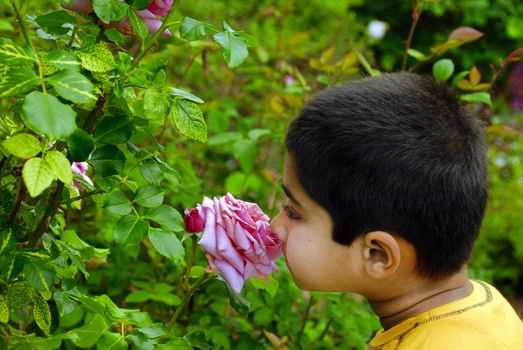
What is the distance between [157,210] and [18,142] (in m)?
0.26

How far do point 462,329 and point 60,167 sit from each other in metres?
0.80

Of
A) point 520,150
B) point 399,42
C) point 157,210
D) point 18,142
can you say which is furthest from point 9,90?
point 399,42

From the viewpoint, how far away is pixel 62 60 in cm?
107

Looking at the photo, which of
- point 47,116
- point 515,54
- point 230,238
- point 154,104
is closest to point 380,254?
point 230,238

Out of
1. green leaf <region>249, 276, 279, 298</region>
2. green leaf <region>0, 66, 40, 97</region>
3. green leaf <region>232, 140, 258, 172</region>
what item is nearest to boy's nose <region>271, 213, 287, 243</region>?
green leaf <region>249, 276, 279, 298</region>

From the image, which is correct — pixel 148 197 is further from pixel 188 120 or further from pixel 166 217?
pixel 188 120

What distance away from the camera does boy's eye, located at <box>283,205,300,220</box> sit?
1.57 metres

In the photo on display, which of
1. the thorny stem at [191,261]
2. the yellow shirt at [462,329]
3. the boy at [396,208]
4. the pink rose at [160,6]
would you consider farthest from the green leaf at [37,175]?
the yellow shirt at [462,329]

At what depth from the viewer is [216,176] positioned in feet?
10.0

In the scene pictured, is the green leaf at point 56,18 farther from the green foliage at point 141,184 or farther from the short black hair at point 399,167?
the short black hair at point 399,167

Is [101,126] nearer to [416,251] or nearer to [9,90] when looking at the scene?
[9,90]

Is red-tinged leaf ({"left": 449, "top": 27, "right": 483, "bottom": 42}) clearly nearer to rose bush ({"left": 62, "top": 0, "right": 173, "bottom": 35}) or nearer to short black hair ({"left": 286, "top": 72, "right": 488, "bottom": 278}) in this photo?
short black hair ({"left": 286, "top": 72, "right": 488, "bottom": 278})

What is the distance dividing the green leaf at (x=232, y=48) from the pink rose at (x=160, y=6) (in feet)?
0.37

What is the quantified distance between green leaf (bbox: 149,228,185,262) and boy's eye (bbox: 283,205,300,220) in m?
0.33
